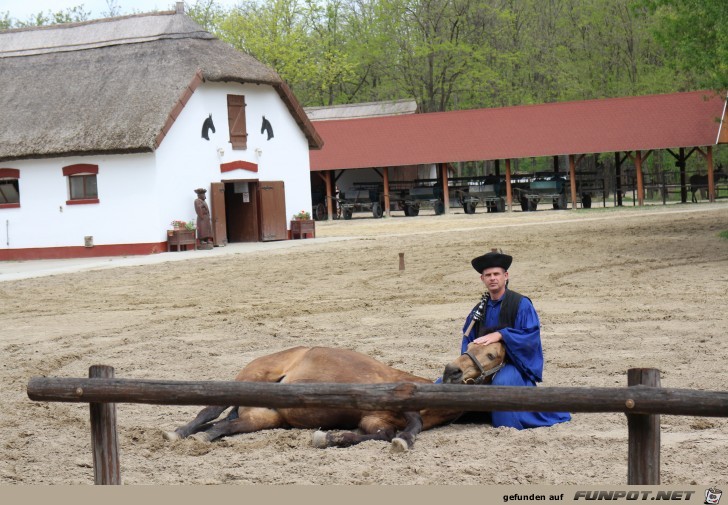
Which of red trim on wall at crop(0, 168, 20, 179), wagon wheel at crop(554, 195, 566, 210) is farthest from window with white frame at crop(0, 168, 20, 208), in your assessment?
wagon wheel at crop(554, 195, 566, 210)

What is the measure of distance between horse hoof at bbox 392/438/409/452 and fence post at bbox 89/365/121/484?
1912mm

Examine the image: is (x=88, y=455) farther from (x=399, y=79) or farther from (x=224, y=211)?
(x=399, y=79)

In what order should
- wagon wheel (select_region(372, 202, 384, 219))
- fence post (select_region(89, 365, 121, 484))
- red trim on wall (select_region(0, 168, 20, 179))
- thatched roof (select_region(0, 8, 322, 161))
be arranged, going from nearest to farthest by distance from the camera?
fence post (select_region(89, 365, 121, 484)) < thatched roof (select_region(0, 8, 322, 161)) < red trim on wall (select_region(0, 168, 20, 179)) < wagon wheel (select_region(372, 202, 384, 219))

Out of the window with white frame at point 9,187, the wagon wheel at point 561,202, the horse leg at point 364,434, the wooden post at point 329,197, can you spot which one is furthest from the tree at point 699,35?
the wooden post at point 329,197

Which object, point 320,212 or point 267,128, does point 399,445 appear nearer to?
point 267,128

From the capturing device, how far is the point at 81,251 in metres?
32.0

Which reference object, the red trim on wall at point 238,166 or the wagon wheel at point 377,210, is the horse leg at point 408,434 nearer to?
the red trim on wall at point 238,166

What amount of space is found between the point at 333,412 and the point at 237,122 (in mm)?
27255

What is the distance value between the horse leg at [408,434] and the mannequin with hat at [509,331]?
0.65 metres

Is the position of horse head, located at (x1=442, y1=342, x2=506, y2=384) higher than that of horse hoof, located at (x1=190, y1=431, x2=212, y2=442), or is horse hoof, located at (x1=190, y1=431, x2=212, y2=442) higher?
horse head, located at (x1=442, y1=342, x2=506, y2=384)

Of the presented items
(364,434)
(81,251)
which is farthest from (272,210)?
(364,434)

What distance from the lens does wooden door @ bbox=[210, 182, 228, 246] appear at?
3300 centimetres

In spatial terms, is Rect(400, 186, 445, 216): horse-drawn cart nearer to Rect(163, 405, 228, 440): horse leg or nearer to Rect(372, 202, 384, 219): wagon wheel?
Rect(372, 202, 384, 219): wagon wheel

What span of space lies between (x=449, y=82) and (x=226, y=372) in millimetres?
60410
